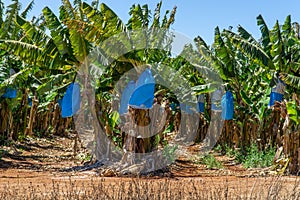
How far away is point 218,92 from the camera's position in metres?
13.9

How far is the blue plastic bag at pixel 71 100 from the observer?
33.6 ft

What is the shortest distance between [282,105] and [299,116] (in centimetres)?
63

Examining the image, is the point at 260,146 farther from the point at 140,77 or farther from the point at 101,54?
the point at 101,54

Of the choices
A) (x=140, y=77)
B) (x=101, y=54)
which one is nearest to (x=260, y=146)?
(x=140, y=77)

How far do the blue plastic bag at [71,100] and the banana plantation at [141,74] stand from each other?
24 mm

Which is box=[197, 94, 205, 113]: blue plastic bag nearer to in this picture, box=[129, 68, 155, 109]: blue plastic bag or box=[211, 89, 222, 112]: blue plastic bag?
box=[211, 89, 222, 112]: blue plastic bag

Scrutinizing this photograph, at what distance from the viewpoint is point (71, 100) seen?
1027 cm

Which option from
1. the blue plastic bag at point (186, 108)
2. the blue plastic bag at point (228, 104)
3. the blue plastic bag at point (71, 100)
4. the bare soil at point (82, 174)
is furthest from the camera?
the blue plastic bag at point (186, 108)

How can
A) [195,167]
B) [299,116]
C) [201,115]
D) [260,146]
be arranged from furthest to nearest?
1. [201,115]
2. [260,146]
3. [195,167]
4. [299,116]

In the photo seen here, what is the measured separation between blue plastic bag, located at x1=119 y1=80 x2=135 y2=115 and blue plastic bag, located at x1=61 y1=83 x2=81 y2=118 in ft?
4.00

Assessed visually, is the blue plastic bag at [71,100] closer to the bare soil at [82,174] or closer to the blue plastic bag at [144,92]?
the bare soil at [82,174]

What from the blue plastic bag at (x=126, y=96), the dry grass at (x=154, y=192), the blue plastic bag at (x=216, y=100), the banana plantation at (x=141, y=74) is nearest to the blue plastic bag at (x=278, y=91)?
the banana plantation at (x=141, y=74)

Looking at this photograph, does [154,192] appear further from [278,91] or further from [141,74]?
[278,91]

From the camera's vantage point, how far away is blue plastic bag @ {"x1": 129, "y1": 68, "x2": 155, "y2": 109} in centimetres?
926
